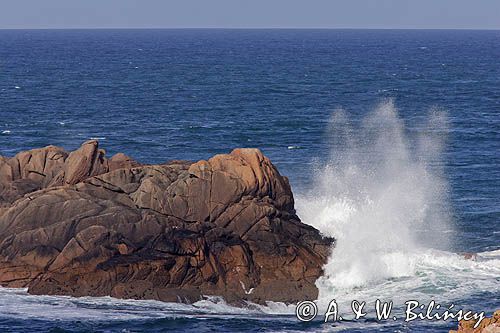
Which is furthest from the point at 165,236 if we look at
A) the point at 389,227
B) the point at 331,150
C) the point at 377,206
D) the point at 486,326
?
the point at 331,150

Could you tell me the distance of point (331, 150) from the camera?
90.3 metres

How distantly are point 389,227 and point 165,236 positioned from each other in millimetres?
15150

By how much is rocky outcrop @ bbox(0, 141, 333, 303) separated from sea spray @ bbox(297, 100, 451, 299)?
82.5 inches

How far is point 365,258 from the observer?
54.3 meters

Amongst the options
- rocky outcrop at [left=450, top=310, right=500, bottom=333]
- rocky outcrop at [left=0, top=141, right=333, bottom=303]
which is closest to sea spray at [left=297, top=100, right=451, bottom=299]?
rocky outcrop at [left=0, top=141, right=333, bottom=303]

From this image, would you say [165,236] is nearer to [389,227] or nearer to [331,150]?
[389,227]

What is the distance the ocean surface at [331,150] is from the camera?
157 feet

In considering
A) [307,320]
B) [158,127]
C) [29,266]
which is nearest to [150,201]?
[29,266]

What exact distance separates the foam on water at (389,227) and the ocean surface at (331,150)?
0.10 meters

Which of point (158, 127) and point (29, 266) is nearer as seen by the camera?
point (29, 266)

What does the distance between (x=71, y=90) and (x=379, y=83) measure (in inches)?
1726

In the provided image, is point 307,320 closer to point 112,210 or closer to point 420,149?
point 112,210

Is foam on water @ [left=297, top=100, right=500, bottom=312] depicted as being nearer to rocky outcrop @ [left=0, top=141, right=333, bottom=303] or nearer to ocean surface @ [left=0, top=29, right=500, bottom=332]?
ocean surface @ [left=0, top=29, right=500, bottom=332]

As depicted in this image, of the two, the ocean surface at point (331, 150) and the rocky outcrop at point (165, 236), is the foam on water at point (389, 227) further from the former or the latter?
the rocky outcrop at point (165, 236)
